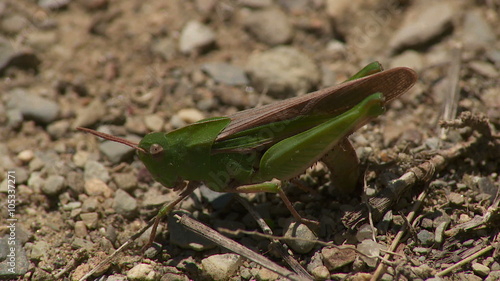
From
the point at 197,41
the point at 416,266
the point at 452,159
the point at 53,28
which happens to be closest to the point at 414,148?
the point at 452,159

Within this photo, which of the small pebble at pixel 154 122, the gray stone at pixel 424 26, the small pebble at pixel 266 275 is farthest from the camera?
the gray stone at pixel 424 26

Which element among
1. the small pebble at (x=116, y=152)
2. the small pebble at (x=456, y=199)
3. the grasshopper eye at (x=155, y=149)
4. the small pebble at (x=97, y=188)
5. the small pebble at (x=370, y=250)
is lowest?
the small pebble at (x=97, y=188)

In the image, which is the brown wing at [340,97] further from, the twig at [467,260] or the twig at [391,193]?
the twig at [467,260]

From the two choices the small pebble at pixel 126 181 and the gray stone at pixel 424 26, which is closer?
the small pebble at pixel 126 181

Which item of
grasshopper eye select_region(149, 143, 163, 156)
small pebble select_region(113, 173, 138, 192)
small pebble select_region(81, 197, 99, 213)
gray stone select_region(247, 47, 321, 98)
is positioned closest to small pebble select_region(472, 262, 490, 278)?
grasshopper eye select_region(149, 143, 163, 156)

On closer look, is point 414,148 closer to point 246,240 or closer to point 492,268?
point 492,268

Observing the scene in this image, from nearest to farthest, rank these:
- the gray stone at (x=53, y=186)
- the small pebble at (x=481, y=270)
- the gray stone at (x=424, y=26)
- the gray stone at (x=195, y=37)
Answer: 1. the small pebble at (x=481, y=270)
2. the gray stone at (x=53, y=186)
3. the gray stone at (x=424, y=26)
4. the gray stone at (x=195, y=37)

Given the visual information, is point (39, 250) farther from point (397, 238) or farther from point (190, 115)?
point (397, 238)

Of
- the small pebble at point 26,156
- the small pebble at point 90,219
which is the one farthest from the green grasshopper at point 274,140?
the small pebble at point 26,156
